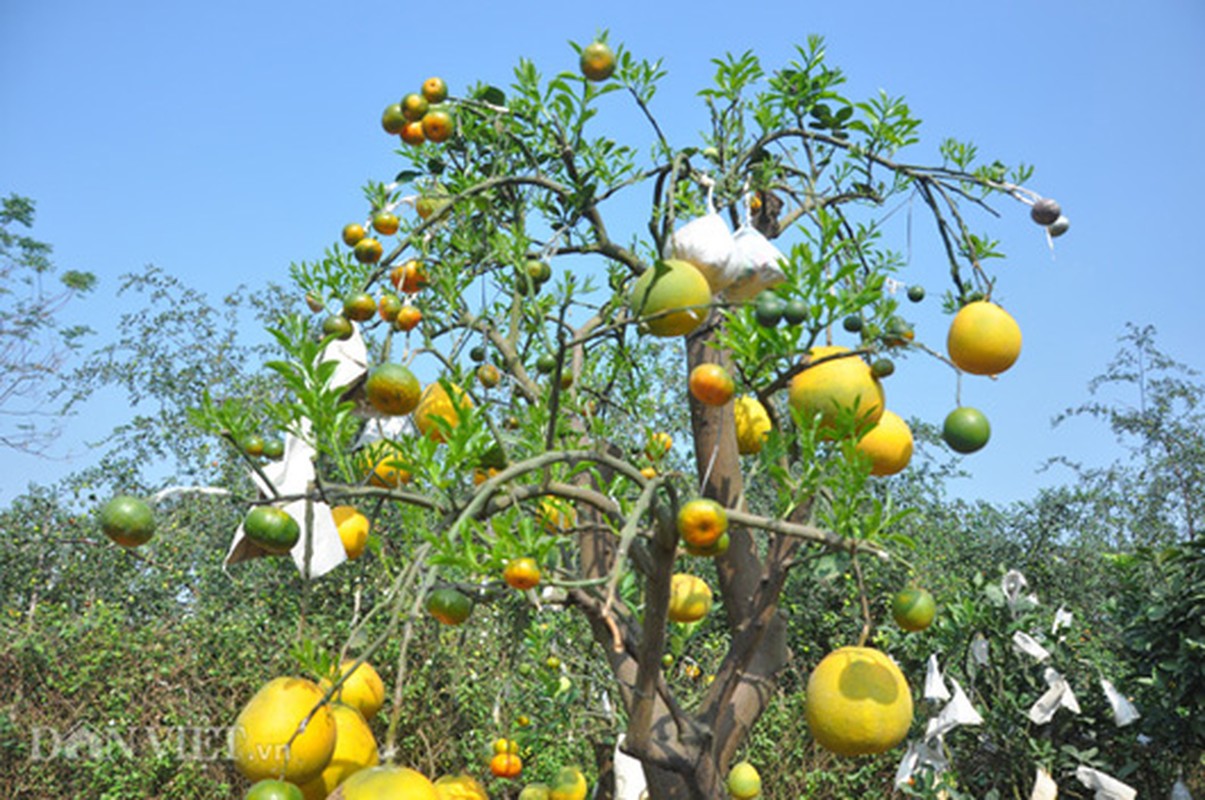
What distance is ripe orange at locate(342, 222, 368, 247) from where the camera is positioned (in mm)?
2115

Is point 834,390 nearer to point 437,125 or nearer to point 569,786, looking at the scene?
point 437,125

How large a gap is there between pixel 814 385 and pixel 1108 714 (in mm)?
3242

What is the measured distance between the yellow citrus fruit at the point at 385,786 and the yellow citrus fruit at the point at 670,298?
64cm

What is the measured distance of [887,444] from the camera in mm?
1684

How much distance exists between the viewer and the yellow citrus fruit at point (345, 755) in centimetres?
126

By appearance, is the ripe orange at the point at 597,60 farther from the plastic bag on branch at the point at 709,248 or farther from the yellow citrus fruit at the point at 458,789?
the yellow citrus fruit at the point at 458,789

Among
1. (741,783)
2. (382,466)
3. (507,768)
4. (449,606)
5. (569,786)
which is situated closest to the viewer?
(449,606)

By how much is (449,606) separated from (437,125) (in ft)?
3.75

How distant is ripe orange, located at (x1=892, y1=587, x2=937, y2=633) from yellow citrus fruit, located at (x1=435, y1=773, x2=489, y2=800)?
696 millimetres

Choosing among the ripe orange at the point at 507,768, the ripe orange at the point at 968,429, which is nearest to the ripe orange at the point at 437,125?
the ripe orange at the point at 968,429

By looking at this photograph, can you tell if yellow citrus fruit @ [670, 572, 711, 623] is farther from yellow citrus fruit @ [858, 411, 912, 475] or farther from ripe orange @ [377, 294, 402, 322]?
ripe orange @ [377, 294, 402, 322]

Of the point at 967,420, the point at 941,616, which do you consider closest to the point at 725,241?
the point at 967,420

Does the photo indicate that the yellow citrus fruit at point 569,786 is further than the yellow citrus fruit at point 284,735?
Yes

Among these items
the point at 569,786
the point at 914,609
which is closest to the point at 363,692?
the point at 914,609
